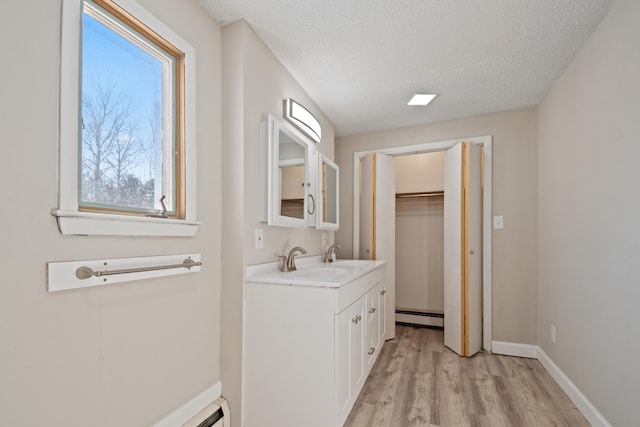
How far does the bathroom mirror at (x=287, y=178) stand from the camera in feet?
6.06

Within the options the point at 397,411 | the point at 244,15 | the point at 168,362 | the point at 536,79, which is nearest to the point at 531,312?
the point at 397,411

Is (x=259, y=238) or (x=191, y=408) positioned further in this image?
(x=259, y=238)

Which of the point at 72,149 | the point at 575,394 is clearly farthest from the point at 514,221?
the point at 72,149

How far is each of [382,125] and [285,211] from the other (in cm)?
183

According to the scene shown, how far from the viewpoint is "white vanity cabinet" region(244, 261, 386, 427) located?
1525mm

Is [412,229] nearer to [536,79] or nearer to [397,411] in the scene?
[536,79]

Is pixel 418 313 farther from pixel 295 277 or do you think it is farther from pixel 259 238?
pixel 259 238

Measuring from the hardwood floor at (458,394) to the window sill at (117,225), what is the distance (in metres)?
1.46

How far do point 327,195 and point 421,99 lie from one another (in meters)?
1.17

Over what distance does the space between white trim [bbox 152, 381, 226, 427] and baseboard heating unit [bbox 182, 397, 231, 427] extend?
24 mm

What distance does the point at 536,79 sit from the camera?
2.31 metres

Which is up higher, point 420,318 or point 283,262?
point 283,262

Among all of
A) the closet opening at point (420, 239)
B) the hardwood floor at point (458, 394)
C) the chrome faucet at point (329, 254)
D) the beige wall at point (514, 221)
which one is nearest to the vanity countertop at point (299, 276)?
the chrome faucet at point (329, 254)

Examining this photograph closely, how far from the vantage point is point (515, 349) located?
9.11ft
